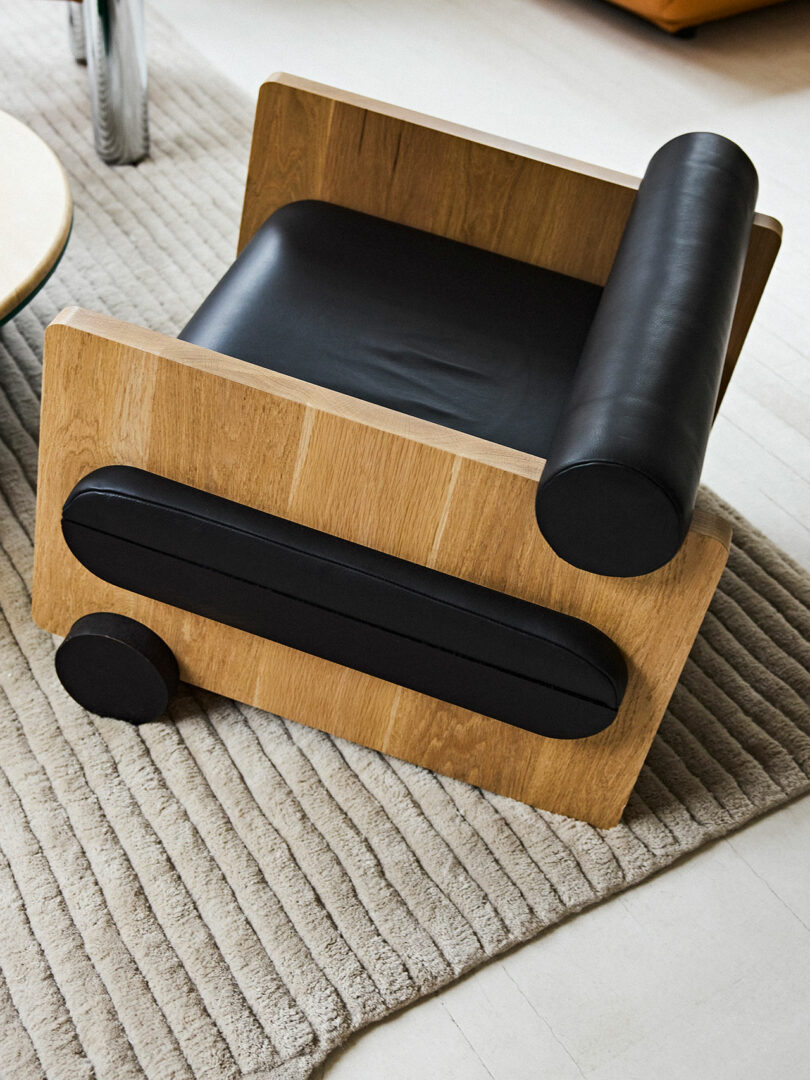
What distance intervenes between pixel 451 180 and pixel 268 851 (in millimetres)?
1020

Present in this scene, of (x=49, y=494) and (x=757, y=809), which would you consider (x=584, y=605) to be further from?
(x=49, y=494)

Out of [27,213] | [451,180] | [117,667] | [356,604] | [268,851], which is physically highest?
[451,180]

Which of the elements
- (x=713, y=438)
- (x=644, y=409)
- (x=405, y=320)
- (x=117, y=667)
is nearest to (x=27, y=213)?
(x=405, y=320)

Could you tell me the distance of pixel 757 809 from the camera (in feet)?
4.99

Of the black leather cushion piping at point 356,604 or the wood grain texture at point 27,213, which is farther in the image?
the wood grain texture at point 27,213

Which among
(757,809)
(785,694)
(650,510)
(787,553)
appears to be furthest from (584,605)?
(787,553)

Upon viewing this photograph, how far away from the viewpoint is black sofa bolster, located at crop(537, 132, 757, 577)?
999 millimetres

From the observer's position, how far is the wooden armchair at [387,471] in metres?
1.19

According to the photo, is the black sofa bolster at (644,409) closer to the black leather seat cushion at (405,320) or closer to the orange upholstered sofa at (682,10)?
the black leather seat cushion at (405,320)

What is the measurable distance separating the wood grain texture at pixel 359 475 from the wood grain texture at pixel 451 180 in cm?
59

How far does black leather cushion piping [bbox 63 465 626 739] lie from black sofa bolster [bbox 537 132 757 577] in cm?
17

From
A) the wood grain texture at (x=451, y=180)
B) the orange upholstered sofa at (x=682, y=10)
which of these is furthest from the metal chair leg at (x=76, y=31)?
the orange upholstered sofa at (x=682, y=10)

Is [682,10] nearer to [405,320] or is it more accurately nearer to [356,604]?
[405,320]

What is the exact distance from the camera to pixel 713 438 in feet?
7.04
